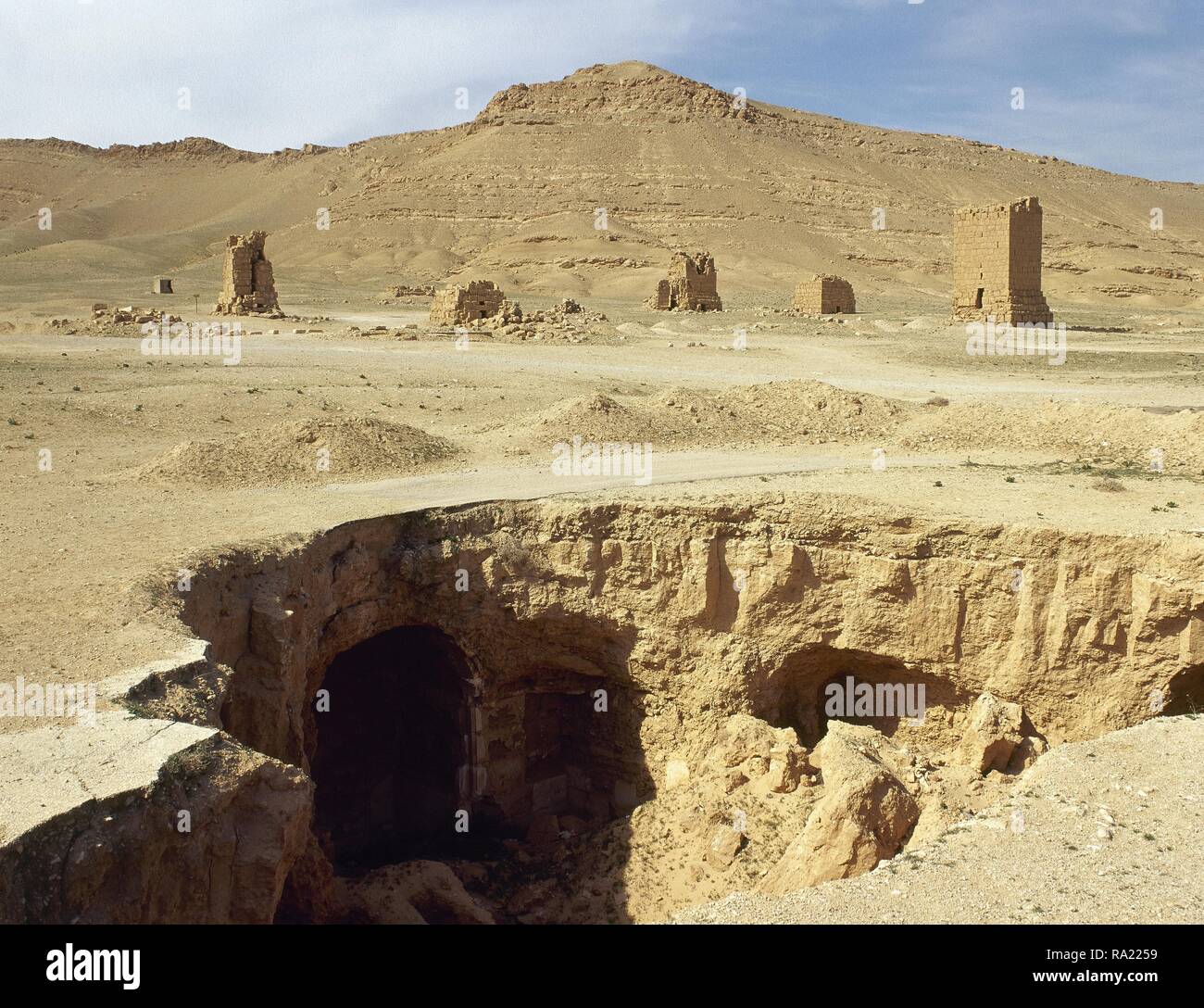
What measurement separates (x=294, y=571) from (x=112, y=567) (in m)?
1.70

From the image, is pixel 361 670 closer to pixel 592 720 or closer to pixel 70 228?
pixel 592 720

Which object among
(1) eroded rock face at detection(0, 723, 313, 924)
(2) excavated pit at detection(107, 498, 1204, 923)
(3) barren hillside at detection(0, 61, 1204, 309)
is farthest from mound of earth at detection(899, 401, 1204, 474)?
(3) barren hillside at detection(0, 61, 1204, 309)

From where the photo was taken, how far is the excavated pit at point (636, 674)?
37.3 feet

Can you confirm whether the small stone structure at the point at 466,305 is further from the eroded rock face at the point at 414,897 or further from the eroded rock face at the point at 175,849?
the eroded rock face at the point at 175,849

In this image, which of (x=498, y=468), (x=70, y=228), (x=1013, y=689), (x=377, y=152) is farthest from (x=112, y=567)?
(x=377, y=152)

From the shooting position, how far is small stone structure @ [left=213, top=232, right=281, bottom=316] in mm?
39500

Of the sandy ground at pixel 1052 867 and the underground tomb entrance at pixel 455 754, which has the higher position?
the sandy ground at pixel 1052 867

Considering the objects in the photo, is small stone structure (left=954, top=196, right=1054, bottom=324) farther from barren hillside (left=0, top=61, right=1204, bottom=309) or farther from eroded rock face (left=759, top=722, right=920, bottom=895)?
eroded rock face (left=759, top=722, right=920, bottom=895)

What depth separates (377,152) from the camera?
379 ft

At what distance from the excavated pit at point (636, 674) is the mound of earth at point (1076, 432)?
4.99 metres

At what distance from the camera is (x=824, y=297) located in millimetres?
45125

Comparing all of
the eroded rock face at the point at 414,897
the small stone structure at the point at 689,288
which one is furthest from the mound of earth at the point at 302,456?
the small stone structure at the point at 689,288

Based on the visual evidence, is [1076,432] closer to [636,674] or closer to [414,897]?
[636,674]

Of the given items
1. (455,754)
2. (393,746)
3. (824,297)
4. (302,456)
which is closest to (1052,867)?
(455,754)
